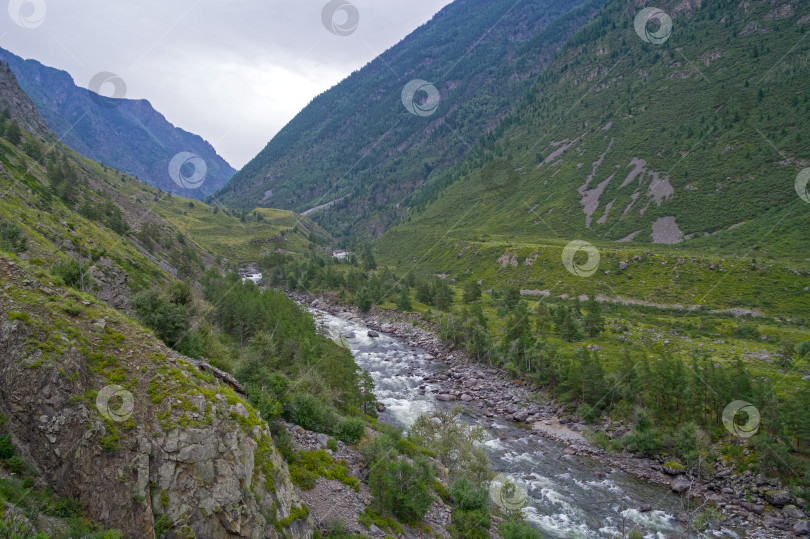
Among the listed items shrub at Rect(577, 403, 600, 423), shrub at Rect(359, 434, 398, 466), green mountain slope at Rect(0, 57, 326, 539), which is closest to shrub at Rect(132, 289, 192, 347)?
green mountain slope at Rect(0, 57, 326, 539)

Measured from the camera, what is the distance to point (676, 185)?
125 m

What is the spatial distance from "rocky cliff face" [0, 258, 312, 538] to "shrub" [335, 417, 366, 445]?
1029 cm

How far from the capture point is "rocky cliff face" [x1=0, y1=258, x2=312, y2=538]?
11445mm

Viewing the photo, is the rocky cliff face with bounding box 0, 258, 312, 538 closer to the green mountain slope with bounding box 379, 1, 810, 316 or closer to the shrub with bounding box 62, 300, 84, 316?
the shrub with bounding box 62, 300, 84, 316

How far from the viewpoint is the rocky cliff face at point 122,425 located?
11445 millimetres

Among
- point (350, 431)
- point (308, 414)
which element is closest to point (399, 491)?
point (350, 431)

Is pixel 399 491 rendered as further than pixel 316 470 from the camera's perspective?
Yes

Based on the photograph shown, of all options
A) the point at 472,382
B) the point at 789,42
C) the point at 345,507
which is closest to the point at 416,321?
the point at 472,382

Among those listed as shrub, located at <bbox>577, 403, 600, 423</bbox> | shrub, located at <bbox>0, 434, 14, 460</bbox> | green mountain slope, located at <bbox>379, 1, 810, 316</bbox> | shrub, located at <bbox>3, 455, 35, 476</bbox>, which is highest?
green mountain slope, located at <bbox>379, 1, 810, 316</bbox>

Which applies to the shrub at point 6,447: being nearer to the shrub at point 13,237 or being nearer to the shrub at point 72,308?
the shrub at point 72,308

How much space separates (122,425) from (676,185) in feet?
494

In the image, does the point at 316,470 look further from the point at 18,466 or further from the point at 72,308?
the point at 72,308

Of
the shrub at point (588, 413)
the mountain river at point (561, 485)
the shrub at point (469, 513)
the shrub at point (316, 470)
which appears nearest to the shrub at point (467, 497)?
the shrub at point (469, 513)

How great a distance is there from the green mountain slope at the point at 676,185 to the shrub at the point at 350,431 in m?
74.5
